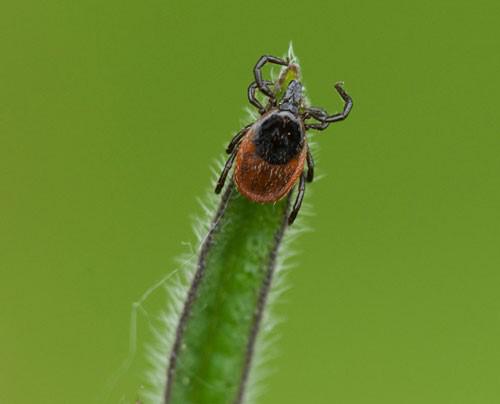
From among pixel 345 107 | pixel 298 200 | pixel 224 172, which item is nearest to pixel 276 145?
pixel 298 200

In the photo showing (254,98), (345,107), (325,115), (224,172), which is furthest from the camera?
(345,107)

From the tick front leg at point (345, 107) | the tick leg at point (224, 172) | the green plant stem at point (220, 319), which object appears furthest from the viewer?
the tick front leg at point (345, 107)

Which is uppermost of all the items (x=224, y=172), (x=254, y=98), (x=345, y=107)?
(x=345, y=107)

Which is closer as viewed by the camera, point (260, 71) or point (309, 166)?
point (309, 166)

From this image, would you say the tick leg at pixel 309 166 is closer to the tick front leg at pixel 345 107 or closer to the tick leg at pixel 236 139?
the tick leg at pixel 236 139

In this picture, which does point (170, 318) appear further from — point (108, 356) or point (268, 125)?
point (108, 356)

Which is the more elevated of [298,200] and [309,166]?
[309,166]

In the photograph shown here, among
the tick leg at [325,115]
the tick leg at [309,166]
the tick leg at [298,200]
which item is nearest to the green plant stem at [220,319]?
the tick leg at [298,200]

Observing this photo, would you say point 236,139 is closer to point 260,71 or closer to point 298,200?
point 260,71
